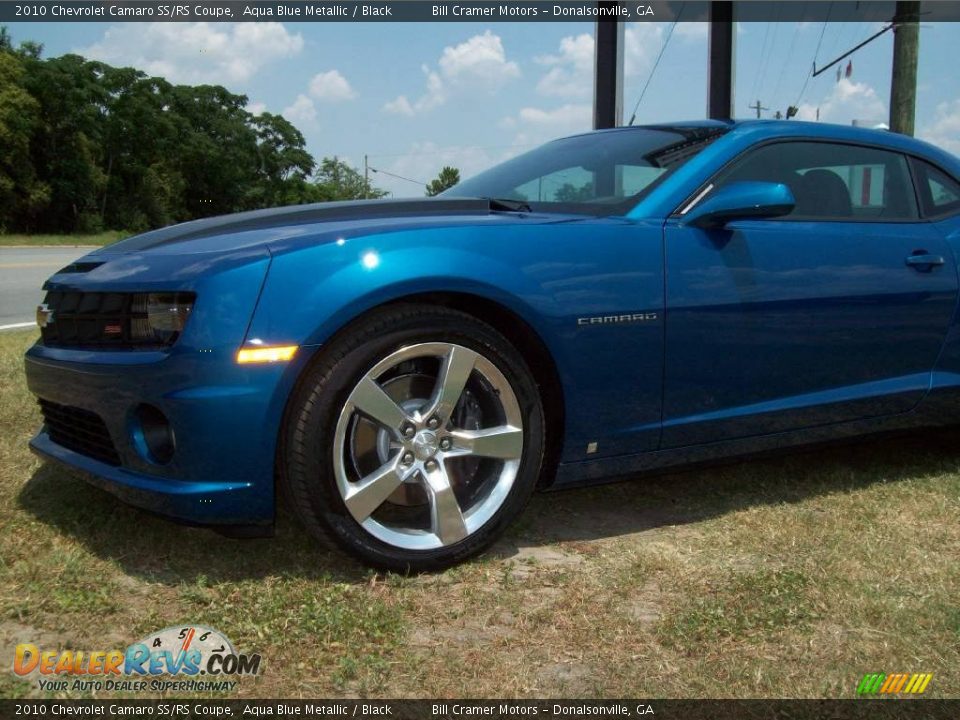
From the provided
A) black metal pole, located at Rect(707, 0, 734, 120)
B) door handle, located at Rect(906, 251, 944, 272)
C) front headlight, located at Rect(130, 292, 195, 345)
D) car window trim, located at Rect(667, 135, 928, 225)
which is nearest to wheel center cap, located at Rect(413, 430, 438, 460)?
front headlight, located at Rect(130, 292, 195, 345)

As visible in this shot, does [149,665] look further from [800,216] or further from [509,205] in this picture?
[800,216]

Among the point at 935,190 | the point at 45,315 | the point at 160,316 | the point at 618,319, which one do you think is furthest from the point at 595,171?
the point at 45,315

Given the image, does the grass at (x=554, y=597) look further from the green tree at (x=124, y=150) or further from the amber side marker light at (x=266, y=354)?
the green tree at (x=124, y=150)

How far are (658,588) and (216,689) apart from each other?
129cm

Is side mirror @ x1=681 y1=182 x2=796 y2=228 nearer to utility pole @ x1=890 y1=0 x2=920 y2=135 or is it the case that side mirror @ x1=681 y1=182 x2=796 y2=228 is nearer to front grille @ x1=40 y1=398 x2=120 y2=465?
front grille @ x1=40 y1=398 x2=120 y2=465

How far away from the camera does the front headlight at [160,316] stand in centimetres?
253

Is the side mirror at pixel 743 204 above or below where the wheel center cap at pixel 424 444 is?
above

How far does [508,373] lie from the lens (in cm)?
282

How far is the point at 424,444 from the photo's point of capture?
2.74 metres

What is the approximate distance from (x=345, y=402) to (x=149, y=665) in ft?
2.73

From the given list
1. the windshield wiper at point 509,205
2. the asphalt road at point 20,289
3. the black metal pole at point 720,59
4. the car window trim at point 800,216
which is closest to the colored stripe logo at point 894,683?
the car window trim at point 800,216

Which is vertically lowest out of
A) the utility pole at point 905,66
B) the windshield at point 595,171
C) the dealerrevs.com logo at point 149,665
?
the dealerrevs.com logo at point 149,665

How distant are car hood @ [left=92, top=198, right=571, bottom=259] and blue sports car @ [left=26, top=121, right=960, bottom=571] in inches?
0.7

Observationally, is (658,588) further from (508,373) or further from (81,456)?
(81,456)
